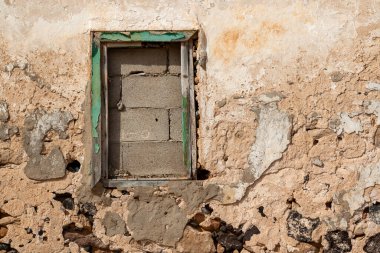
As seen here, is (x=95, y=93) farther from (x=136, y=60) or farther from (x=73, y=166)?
(x=73, y=166)

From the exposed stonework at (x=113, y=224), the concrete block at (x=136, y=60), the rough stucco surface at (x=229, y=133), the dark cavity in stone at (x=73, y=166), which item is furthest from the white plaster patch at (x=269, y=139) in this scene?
the dark cavity in stone at (x=73, y=166)

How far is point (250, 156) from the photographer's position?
3604mm

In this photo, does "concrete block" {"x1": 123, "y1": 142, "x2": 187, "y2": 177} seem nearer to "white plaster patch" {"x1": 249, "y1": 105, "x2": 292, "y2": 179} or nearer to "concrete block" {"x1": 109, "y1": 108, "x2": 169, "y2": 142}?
"concrete block" {"x1": 109, "y1": 108, "x2": 169, "y2": 142}

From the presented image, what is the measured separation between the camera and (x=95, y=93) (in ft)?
11.8

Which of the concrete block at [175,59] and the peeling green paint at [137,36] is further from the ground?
the peeling green paint at [137,36]

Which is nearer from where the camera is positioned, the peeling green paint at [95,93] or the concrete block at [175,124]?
the peeling green paint at [95,93]

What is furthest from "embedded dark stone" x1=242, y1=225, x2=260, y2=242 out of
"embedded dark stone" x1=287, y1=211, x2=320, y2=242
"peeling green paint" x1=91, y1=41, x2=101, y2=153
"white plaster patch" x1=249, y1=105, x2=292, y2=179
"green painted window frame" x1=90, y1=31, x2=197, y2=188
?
"peeling green paint" x1=91, y1=41, x2=101, y2=153

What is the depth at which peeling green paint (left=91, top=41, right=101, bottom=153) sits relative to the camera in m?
3.57

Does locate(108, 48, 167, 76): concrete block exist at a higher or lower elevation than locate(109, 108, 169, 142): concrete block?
higher

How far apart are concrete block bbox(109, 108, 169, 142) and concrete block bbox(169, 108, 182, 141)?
29 mm

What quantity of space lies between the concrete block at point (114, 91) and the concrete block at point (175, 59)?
0.30 meters

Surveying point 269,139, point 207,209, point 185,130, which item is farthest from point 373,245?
point 185,130

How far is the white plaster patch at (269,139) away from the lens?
141 inches

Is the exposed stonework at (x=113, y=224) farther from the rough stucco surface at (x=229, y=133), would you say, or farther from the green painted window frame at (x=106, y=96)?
the green painted window frame at (x=106, y=96)
